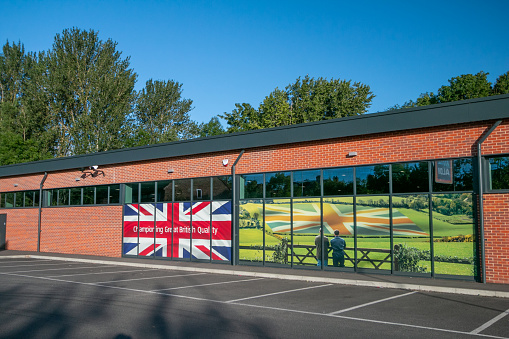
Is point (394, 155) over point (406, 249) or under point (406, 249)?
over

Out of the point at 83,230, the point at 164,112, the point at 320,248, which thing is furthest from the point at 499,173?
the point at 164,112

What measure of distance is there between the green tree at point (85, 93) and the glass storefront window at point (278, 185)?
97.0ft

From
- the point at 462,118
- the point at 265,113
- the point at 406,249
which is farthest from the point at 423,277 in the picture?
the point at 265,113

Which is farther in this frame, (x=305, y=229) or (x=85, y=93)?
(x=85, y=93)

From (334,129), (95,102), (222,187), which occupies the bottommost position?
(222,187)

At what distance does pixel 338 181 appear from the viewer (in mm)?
15398

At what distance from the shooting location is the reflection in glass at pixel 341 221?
588 inches

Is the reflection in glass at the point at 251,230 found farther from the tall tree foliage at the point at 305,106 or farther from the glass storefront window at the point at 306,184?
the tall tree foliage at the point at 305,106

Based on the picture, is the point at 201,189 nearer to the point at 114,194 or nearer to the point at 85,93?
the point at 114,194

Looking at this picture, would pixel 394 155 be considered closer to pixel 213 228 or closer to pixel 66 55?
pixel 213 228

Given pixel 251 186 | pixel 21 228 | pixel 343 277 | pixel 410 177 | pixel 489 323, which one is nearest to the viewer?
pixel 489 323

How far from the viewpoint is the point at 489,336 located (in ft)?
23.0

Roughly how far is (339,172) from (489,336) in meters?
8.77

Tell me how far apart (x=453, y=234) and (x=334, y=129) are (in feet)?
16.4
